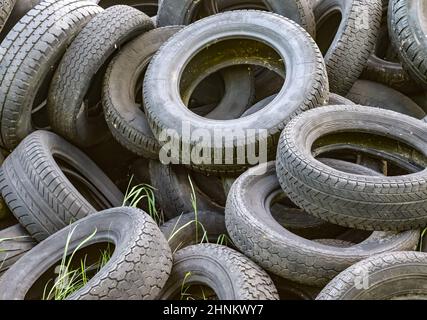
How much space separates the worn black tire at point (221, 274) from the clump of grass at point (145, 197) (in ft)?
2.68

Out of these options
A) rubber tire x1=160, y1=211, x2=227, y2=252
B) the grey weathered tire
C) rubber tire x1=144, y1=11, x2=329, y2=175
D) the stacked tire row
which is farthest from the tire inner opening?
the grey weathered tire

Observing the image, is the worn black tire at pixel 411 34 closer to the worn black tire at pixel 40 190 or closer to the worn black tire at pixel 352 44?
the worn black tire at pixel 352 44

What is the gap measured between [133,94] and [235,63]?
799 millimetres

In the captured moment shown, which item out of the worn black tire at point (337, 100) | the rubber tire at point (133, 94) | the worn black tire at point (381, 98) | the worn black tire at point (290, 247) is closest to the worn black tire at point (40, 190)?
the rubber tire at point (133, 94)

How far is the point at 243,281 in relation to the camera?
9.93ft

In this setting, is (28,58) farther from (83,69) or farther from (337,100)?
(337,100)

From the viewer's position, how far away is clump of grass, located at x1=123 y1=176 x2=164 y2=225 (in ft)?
13.6

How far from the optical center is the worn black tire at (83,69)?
167 inches

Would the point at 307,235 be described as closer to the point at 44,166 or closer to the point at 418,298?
the point at 418,298

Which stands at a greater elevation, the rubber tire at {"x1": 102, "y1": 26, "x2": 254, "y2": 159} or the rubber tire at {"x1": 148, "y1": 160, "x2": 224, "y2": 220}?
the rubber tire at {"x1": 102, "y1": 26, "x2": 254, "y2": 159}

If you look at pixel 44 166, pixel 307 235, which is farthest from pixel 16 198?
pixel 307 235

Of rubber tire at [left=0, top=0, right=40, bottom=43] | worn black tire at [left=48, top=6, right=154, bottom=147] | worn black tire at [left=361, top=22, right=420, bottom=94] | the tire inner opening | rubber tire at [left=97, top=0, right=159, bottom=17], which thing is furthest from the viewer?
rubber tire at [left=97, top=0, right=159, bottom=17]

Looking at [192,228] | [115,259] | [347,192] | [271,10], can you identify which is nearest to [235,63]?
[271,10]

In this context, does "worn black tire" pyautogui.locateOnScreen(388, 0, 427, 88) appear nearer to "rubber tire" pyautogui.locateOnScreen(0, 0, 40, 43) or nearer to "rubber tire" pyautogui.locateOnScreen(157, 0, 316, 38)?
"rubber tire" pyautogui.locateOnScreen(157, 0, 316, 38)
